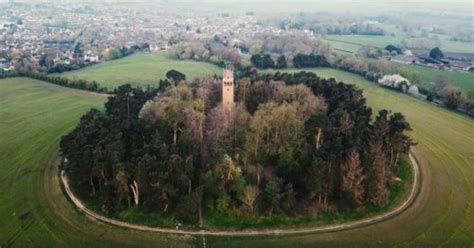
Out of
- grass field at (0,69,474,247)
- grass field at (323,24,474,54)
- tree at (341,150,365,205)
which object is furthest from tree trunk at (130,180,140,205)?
grass field at (323,24,474,54)

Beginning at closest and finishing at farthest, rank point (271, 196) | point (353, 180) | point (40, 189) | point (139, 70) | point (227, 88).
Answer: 1. point (271, 196)
2. point (353, 180)
3. point (40, 189)
4. point (227, 88)
5. point (139, 70)

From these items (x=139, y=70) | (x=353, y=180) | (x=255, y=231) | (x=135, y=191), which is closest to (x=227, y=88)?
(x=135, y=191)

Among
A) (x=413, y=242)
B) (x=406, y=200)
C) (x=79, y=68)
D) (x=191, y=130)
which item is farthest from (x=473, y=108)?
(x=79, y=68)

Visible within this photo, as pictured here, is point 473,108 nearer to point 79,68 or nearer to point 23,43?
point 79,68

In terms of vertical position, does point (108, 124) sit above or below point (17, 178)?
above

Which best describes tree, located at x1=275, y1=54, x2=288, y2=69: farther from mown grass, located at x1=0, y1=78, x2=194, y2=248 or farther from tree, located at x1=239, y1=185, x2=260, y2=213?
tree, located at x1=239, y1=185, x2=260, y2=213

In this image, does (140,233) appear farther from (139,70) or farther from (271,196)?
(139,70)
